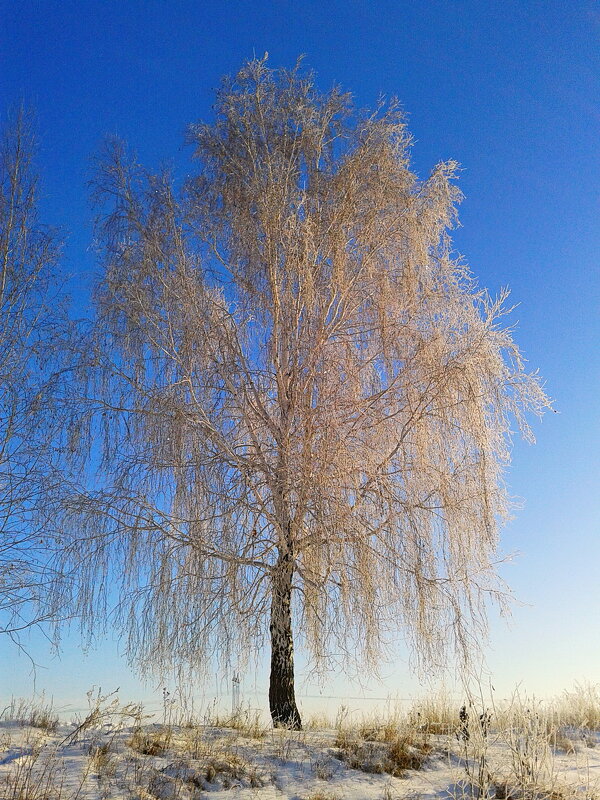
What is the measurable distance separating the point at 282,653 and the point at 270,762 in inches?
64.9

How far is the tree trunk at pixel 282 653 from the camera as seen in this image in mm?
7191

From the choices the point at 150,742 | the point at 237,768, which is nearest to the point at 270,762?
the point at 237,768

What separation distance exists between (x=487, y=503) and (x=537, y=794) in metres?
2.87

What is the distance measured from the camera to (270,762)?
5.89m

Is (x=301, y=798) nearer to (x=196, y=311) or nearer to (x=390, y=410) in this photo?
(x=390, y=410)

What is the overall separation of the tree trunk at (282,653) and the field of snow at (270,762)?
0.31 metres

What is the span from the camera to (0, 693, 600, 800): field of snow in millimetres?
5090

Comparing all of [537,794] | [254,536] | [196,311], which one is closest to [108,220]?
[196,311]

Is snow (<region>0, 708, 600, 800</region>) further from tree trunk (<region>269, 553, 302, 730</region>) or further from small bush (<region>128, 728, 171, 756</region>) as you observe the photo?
tree trunk (<region>269, 553, 302, 730</region>)

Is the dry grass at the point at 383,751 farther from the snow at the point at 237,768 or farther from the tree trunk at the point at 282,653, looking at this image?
the tree trunk at the point at 282,653

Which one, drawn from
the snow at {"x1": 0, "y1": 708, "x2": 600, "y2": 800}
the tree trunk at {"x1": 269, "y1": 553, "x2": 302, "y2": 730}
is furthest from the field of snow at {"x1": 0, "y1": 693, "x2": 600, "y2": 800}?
the tree trunk at {"x1": 269, "y1": 553, "x2": 302, "y2": 730}

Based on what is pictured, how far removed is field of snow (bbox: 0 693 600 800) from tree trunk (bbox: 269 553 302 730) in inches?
12.3

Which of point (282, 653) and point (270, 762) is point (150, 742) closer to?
point (270, 762)

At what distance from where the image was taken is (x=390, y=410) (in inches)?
311
